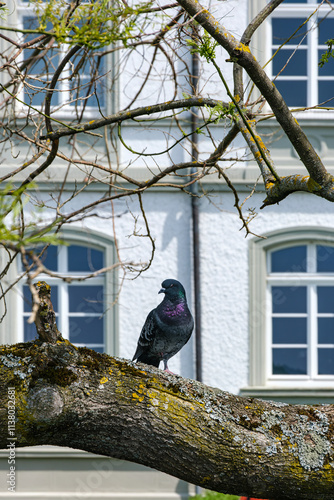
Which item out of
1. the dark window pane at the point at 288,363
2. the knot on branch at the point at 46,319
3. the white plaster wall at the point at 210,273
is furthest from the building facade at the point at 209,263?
the knot on branch at the point at 46,319

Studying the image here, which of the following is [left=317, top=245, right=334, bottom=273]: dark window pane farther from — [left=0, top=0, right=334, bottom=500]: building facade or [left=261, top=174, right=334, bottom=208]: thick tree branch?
[left=261, top=174, right=334, bottom=208]: thick tree branch

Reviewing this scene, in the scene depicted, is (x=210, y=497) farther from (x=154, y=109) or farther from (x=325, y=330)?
(x=154, y=109)

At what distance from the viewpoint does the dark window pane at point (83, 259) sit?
7965 millimetres

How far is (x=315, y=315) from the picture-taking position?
803 cm

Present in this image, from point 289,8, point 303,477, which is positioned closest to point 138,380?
point 303,477

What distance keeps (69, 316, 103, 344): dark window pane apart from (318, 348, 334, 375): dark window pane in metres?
2.57

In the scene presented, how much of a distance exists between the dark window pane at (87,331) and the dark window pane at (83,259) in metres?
0.60

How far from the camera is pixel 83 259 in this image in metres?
7.98

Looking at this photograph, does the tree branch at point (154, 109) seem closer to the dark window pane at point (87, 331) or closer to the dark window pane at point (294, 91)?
the dark window pane at point (87, 331)

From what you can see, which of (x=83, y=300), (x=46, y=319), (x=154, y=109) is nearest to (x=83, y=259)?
(x=83, y=300)

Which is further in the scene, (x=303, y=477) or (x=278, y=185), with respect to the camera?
(x=278, y=185)

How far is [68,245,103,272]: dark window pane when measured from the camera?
7.96m

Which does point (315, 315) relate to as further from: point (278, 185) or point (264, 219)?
point (278, 185)

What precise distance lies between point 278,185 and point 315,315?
217 inches
